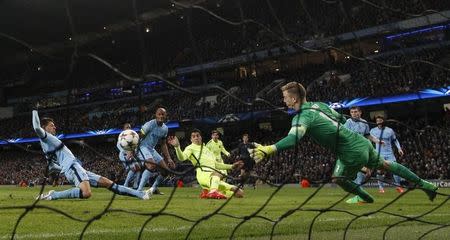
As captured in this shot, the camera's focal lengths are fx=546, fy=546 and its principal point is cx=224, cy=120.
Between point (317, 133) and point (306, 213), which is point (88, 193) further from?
point (317, 133)

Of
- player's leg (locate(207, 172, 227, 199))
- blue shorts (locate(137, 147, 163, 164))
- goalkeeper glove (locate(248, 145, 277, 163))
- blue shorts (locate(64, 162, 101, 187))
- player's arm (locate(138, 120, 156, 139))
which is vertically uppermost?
player's arm (locate(138, 120, 156, 139))

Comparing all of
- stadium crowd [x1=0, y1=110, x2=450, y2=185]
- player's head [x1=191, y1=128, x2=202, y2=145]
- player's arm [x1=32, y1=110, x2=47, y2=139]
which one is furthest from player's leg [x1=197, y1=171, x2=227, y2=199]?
player's arm [x1=32, y1=110, x2=47, y2=139]

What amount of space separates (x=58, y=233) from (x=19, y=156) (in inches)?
1403

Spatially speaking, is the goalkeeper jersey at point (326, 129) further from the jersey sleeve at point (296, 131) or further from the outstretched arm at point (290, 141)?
the outstretched arm at point (290, 141)

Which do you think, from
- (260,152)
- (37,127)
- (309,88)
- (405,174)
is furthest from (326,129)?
(309,88)

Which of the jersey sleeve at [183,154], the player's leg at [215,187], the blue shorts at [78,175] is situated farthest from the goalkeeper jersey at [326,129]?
the player's leg at [215,187]

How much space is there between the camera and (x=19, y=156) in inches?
1512

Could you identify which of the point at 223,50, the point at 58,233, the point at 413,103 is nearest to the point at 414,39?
the point at 413,103

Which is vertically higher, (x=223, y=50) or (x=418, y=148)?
(x=223, y=50)

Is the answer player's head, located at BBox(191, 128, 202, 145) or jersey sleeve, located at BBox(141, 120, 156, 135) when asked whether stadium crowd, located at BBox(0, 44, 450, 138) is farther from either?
player's head, located at BBox(191, 128, 202, 145)

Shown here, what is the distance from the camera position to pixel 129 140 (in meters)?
10.6

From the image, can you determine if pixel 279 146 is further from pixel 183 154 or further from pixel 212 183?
pixel 212 183

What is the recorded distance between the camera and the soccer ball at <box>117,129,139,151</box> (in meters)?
10.3

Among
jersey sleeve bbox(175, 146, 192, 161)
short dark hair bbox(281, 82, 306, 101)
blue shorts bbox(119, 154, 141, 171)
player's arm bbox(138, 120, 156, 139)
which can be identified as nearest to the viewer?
blue shorts bbox(119, 154, 141, 171)
